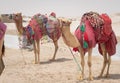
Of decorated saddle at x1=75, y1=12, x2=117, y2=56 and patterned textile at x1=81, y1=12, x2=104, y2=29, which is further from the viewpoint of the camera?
patterned textile at x1=81, y1=12, x2=104, y2=29

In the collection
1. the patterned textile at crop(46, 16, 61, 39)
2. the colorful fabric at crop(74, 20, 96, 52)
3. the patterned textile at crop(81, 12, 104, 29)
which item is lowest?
the patterned textile at crop(46, 16, 61, 39)

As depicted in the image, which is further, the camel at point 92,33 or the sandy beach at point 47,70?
the sandy beach at point 47,70

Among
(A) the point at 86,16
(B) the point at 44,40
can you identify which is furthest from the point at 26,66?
(B) the point at 44,40

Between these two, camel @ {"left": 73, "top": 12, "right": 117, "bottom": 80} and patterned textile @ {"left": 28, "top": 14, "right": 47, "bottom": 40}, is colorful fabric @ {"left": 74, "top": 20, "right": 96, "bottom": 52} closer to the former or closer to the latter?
camel @ {"left": 73, "top": 12, "right": 117, "bottom": 80}

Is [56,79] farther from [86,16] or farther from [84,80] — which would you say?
[86,16]

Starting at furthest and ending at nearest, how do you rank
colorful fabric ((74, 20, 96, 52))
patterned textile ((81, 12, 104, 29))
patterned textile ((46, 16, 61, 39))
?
patterned textile ((46, 16, 61, 39)) → patterned textile ((81, 12, 104, 29)) → colorful fabric ((74, 20, 96, 52))

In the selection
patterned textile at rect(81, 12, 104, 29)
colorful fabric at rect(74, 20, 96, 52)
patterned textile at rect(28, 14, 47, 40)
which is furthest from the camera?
patterned textile at rect(28, 14, 47, 40)

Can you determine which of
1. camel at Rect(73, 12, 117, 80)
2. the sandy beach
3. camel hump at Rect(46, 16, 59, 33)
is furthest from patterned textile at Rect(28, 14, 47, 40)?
camel at Rect(73, 12, 117, 80)

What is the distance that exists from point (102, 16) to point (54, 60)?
4.46 meters

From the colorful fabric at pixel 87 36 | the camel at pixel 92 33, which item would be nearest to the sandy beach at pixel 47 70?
the camel at pixel 92 33

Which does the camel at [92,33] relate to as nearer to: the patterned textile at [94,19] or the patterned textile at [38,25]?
the patterned textile at [94,19]

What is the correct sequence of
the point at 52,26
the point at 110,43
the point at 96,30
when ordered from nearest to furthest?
the point at 96,30 < the point at 110,43 < the point at 52,26

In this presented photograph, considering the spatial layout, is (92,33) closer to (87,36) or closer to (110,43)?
(87,36)

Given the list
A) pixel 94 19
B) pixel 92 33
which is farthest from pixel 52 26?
pixel 92 33
